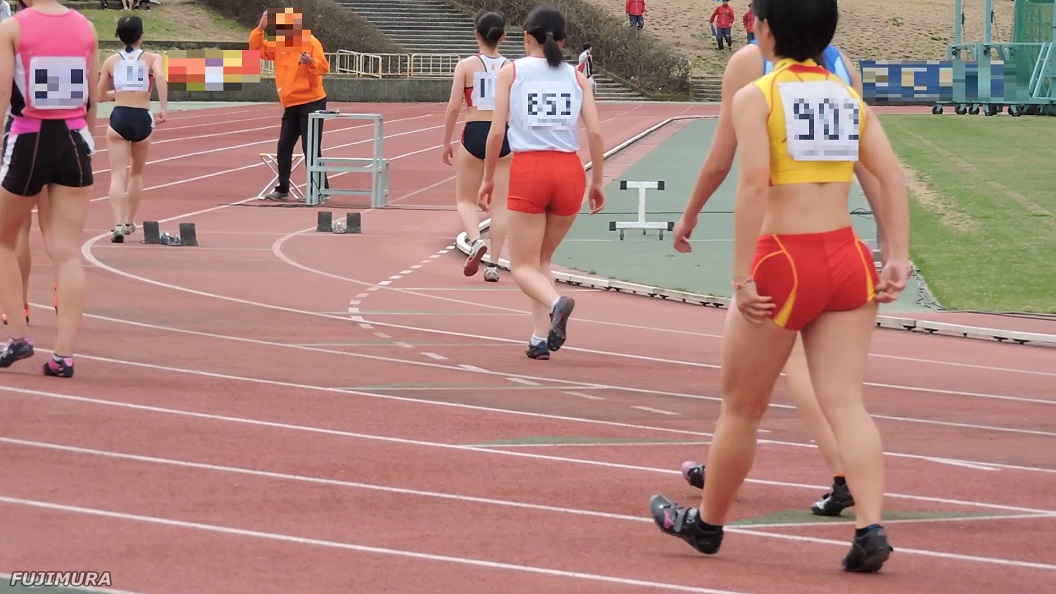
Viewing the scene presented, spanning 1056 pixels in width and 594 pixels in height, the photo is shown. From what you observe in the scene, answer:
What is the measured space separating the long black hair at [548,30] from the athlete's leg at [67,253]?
2.70 m

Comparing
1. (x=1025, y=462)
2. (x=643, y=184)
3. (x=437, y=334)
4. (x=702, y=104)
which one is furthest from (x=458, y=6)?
(x=1025, y=462)

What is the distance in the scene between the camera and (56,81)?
893 centimetres

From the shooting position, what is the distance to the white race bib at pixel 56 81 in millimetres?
8914

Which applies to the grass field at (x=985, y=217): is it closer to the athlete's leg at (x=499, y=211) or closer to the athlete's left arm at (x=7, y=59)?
the athlete's leg at (x=499, y=211)

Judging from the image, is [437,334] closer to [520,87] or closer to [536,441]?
[520,87]

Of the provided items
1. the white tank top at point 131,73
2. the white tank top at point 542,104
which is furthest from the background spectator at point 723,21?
the white tank top at point 542,104

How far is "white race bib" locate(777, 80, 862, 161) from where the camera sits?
17.2 feet

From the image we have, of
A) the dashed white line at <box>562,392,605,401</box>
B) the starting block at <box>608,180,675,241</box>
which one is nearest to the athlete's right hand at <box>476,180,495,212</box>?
the dashed white line at <box>562,392,605,401</box>

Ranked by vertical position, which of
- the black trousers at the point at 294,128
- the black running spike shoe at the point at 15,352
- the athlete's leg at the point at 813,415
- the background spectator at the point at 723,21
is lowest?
the black running spike shoe at the point at 15,352

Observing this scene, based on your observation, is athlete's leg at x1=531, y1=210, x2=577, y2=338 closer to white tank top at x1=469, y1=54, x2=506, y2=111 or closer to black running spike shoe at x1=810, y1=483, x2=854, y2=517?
white tank top at x1=469, y1=54, x2=506, y2=111

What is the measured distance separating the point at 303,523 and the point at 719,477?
149 cm

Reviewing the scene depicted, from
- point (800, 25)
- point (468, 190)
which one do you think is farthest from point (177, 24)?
point (800, 25)

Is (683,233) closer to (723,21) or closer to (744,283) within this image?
(744,283)

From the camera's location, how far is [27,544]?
223 inches
